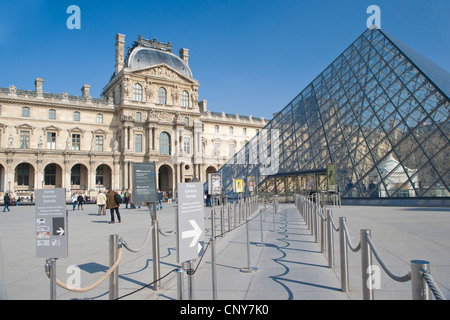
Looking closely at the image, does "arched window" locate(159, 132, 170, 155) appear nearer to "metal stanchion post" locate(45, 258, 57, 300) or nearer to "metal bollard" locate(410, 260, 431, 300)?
"metal stanchion post" locate(45, 258, 57, 300)

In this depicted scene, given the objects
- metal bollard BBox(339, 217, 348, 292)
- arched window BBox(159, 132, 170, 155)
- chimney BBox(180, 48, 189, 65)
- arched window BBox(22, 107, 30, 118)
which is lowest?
metal bollard BBox(339, 217, 348, 292)

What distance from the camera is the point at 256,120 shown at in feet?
192

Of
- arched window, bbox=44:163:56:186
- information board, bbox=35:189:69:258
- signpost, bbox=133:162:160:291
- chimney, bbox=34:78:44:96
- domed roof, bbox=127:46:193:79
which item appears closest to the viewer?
information board, bbox=35:189:69:258

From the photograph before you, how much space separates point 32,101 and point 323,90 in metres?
33.5

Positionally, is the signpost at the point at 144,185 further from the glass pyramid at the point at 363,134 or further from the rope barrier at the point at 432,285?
the glass pyramid at the point at 363,134

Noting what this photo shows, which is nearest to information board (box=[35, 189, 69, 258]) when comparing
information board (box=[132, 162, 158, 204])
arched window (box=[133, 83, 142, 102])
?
information board (box=[132, 162, 158, 204])

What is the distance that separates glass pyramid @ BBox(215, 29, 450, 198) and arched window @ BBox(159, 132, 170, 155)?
17592mm

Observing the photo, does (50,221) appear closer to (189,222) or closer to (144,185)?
(189,222)

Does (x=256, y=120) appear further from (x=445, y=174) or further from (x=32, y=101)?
(x=445, y=174)

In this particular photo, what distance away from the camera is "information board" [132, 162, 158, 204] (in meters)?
6.79

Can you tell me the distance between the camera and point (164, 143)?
149 ft

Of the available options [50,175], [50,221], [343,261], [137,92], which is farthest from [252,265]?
[50,175]

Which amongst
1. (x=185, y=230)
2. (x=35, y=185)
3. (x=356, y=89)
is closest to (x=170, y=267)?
(x=185, y=230)
